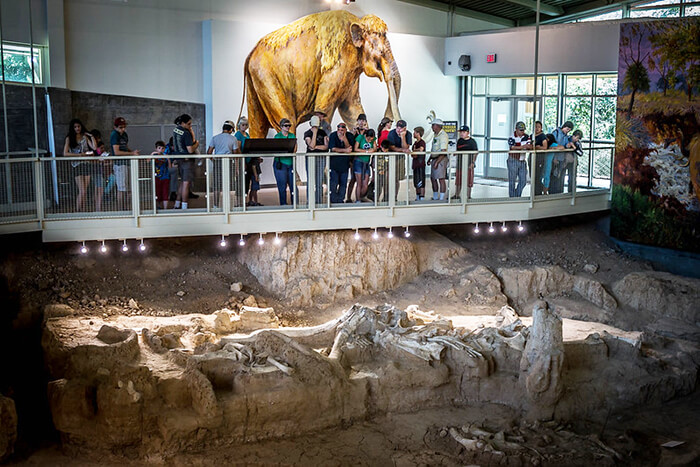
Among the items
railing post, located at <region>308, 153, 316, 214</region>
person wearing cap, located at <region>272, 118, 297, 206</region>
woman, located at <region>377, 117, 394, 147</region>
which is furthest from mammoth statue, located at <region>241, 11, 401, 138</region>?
railing post, located at <region>308, 153, 316, 214</region>

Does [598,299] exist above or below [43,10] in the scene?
below

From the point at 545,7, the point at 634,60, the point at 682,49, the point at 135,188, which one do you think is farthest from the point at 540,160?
the point at 135,188

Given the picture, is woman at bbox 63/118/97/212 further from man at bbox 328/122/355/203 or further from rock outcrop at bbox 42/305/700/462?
man at bbox 328/122/355/203

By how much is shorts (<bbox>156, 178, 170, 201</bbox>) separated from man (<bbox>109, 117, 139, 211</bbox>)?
0.60 meters

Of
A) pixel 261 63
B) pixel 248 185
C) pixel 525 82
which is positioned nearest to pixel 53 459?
pixel 248 185

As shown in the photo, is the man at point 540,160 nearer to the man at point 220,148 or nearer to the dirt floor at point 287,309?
the dirt floor at point 287,309

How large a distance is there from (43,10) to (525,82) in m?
12.7

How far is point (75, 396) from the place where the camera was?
40.5ft

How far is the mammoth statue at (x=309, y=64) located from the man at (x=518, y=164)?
4.18 metres

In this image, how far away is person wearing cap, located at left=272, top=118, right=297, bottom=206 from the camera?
16531mm

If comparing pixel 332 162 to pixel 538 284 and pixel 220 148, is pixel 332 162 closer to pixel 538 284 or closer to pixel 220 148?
pixel 220 148

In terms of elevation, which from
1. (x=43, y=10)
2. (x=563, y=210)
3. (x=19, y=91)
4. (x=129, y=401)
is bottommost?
(x=129, y=401)

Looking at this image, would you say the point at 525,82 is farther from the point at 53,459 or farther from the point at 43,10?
the point at 53,459

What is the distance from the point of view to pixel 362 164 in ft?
56.5
